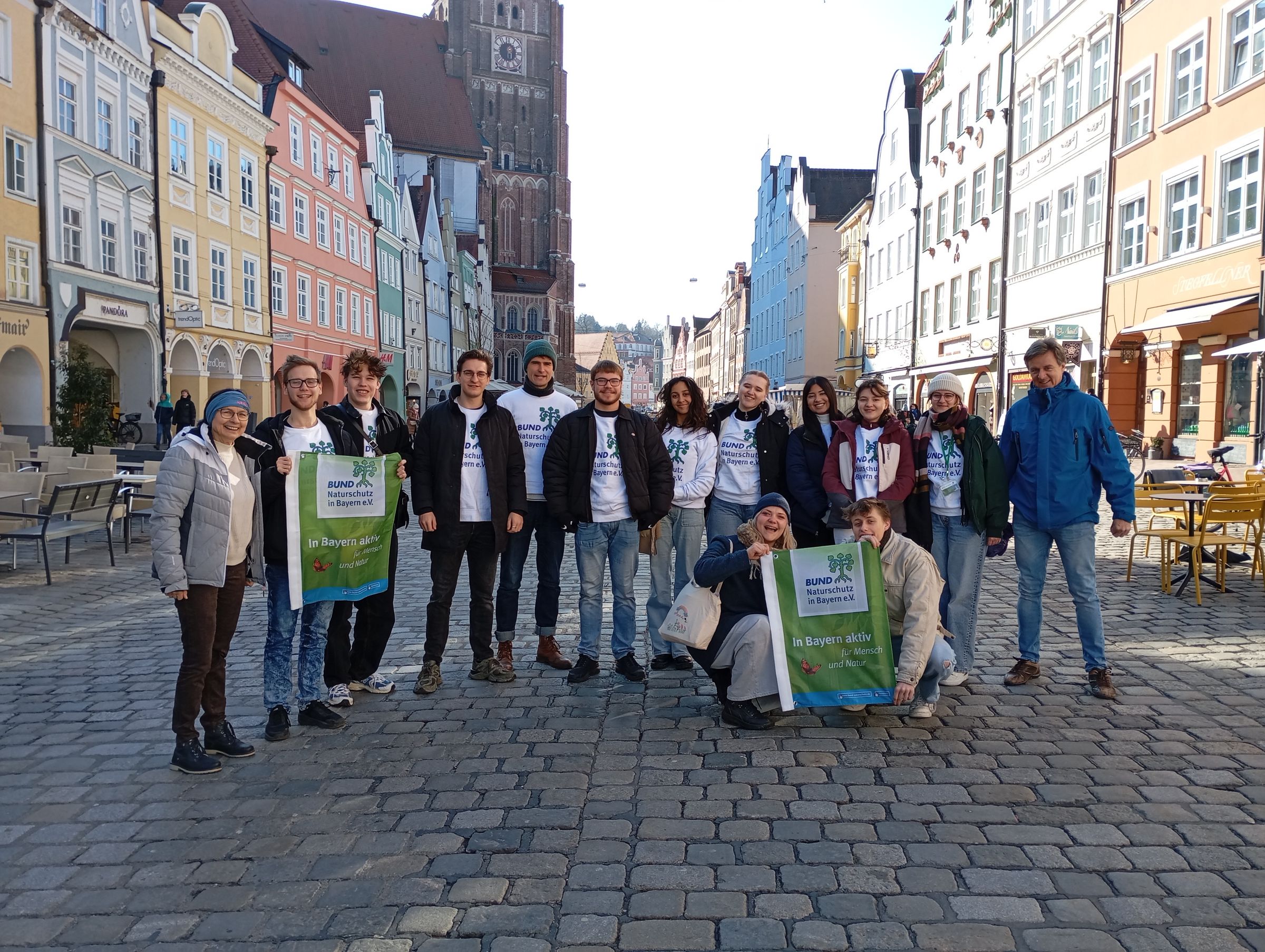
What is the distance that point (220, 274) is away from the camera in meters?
29.2

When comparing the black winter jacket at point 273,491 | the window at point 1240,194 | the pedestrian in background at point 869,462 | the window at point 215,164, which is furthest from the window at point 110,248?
the window at point 1240,194

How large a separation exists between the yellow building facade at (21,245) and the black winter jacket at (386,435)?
699 inches

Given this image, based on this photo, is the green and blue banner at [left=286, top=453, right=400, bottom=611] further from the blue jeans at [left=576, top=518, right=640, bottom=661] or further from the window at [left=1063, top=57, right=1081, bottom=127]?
the window at [left=1063, top=57, right=1081, bottom=127]

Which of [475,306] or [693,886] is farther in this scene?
[475,306]

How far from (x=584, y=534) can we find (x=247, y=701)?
2202mm

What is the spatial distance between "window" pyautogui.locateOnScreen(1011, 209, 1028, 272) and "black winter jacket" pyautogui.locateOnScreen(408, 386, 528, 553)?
88.4ft

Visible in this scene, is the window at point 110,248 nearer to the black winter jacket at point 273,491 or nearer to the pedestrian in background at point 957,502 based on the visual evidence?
the black winter jacket at point 273,491

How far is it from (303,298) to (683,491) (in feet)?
108

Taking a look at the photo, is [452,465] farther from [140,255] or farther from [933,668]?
[140,255]

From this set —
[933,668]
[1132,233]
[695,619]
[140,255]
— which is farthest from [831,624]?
[140,255]

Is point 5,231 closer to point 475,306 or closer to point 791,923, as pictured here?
point 791,923

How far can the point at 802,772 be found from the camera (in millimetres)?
4469

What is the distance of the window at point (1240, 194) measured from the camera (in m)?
18.4

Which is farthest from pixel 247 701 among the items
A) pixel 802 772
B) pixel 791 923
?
pixel 791 923
